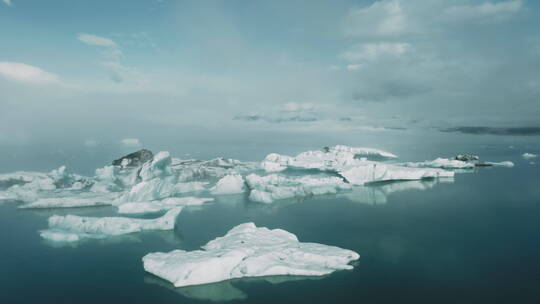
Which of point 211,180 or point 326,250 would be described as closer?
point 326,250

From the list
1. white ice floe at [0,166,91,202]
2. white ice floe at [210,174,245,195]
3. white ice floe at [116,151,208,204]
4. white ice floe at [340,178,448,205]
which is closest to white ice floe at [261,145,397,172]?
white ice floe at [340,178,448,205]

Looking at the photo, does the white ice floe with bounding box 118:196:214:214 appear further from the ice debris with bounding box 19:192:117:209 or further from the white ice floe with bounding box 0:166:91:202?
the white ice floe with bounding box 0:166:91:202

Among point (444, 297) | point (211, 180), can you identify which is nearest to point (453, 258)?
point (444, 297)

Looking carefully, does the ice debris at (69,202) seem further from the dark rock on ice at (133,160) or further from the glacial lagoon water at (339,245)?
the dark rock on ice at (133,160)

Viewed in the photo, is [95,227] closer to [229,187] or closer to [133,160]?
[229,187]

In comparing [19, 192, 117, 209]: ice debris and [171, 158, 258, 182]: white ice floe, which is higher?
[171, 158, 258, 182]: white ice floe

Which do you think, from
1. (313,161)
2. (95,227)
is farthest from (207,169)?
(95,227)

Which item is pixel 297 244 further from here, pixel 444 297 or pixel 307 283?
pixel 444 297

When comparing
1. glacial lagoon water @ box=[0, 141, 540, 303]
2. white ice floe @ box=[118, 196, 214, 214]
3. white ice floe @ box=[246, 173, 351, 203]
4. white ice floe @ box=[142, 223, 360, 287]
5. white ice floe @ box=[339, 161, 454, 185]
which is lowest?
glacial lagoon water @ box=[0, 141, 540, 303]

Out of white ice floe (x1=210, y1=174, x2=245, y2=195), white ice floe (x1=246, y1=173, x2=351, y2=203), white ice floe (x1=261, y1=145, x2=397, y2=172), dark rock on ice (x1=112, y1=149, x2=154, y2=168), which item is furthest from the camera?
dark rock on ice (x1=112, y1=149, x2=154, y2=168)
